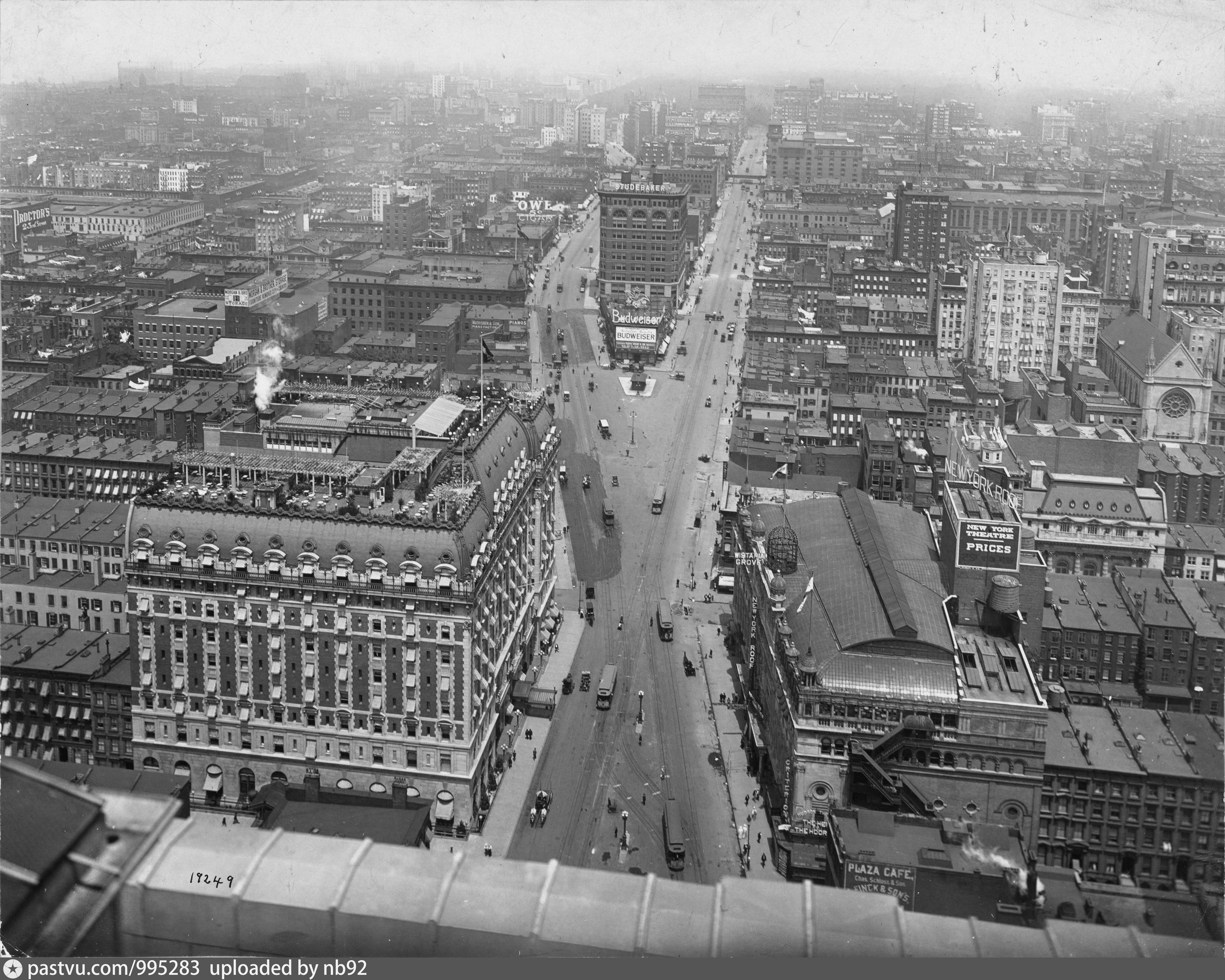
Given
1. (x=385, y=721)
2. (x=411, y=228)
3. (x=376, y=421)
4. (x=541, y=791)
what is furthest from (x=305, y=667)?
(x=411, y=228)

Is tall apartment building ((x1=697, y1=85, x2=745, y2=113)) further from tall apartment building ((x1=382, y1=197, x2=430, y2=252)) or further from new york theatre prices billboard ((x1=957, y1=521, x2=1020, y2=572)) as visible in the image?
→ new york theatre prices billboard ((x1=957, y1=521, x2=1020, y2=572))

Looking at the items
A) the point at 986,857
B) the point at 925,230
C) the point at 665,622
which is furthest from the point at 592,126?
the point at 986,857

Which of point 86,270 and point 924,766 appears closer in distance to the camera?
point 924,766

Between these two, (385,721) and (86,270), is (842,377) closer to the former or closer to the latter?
(385,721)

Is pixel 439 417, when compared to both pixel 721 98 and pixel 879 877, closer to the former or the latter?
pixel 879 877

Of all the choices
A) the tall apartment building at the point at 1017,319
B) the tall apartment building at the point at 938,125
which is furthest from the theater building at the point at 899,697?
the tall apartment building at the point at 938,125

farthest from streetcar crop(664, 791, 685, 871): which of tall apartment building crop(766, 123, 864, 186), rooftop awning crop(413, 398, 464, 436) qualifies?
tall apartment building crop(766, 123, 864, 186)

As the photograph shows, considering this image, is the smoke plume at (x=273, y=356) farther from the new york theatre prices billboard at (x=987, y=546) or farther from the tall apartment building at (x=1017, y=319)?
the tall apartment building at (x=1017, y=319)
